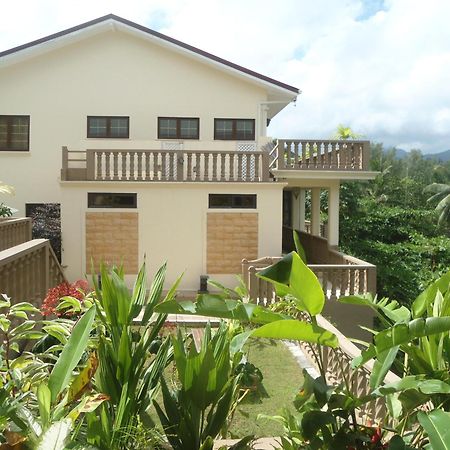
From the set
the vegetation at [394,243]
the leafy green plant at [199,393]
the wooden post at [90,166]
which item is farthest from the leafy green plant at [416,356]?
the vegetation at [394,243]

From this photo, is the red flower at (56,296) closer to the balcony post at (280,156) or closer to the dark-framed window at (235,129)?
the balcony post at (280,156)

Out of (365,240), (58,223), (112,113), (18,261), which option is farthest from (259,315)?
(365,240)

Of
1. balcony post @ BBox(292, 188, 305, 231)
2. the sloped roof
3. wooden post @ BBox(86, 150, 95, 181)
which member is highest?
the sloped roof

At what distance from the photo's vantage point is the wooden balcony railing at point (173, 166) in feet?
47.1

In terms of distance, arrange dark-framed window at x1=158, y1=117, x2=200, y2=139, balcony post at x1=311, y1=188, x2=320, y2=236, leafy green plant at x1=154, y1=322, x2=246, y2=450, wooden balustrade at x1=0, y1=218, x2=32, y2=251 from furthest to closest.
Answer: balcony post at x1=311, y1=188, x2=320, y2=236 < dark-framed window at x1=158, y1=117, x2=200, y2=139 < wooden balustrade at x1=0, y1=218, x2=32, y2=251 < leafy green plant at x1=154, y1=322, x2=246, y2=450

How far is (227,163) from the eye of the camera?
48.9 feet

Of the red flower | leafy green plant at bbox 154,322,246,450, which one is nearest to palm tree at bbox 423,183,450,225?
the red flower

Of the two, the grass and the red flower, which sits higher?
the red flower

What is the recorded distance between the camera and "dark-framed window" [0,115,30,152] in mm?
16297

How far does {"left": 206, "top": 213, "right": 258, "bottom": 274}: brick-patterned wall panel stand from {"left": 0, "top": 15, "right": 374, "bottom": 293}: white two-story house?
3 centimetres

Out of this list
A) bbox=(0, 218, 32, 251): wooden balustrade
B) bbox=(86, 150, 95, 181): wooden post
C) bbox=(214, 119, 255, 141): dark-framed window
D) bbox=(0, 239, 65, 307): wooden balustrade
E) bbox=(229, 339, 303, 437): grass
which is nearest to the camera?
bbox=(0, 239, 65, 307): wooden balustrade

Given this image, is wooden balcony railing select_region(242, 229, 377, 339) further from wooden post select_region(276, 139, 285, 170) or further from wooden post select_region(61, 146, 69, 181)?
wooden post select_region(61, 146, 69, 181)

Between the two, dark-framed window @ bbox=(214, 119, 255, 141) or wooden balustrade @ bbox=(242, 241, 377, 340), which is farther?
dark-framed window @ bbox=(214, 119, 255, 141)

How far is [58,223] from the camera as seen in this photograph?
15555 mm
